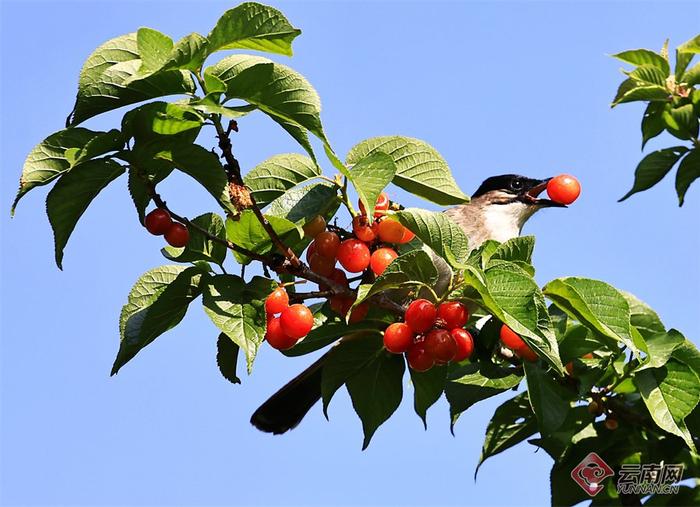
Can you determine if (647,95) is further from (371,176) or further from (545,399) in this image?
(371,176)

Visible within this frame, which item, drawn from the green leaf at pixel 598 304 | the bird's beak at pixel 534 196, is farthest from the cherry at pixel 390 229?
the bird's beak at pixel 534 196

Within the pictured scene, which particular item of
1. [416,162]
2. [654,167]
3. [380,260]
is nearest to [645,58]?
[654,167]

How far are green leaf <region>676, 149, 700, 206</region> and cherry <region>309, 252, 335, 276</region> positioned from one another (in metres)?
2.34

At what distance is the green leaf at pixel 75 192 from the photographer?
260 cm

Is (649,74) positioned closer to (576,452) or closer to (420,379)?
(576,452)

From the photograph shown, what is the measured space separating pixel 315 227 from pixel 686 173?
245 cm

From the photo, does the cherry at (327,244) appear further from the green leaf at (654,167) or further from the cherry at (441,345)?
the green leaf at (654,167)

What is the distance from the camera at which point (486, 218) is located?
5848mm

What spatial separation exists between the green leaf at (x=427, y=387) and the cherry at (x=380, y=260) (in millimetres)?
449

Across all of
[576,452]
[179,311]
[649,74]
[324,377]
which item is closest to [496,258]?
[324,377]

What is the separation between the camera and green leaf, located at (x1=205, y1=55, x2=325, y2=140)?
2.46 meters

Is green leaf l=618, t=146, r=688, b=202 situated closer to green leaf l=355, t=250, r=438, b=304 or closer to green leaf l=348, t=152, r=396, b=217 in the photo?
green leaf l=355, t=250, r=438, b=304

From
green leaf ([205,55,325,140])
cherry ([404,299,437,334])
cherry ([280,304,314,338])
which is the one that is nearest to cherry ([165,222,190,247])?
cherry ([280,304,314,338])

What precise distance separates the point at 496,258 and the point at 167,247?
3.40 ft
